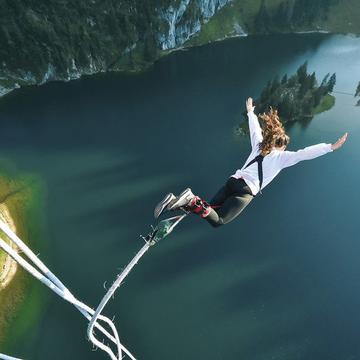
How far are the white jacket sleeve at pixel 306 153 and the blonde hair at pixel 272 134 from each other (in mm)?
340

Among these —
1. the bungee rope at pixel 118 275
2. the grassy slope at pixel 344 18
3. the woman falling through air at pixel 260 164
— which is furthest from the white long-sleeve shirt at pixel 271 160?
the grassy slope at pixel 344 18

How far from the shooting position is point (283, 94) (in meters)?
77.8

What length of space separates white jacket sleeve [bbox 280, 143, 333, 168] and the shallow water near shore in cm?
3228

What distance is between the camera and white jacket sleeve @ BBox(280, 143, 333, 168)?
9297 millimetres

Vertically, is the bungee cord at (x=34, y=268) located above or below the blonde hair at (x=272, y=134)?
below

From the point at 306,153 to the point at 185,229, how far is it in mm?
40521

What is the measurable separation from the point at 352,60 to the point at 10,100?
90111mm

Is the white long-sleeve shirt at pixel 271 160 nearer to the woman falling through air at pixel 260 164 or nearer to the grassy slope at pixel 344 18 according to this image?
the woman falling through air at pixel 260 164

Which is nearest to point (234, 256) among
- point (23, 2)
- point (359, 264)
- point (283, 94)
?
point (359, 264)

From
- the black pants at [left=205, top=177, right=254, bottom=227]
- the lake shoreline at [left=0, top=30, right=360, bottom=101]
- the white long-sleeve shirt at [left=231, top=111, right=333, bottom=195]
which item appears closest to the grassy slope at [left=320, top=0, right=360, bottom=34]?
the lake shoreline at [left=0, top=30, right=360, bottom=101]

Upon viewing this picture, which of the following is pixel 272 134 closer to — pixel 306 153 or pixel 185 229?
pixel 306 153

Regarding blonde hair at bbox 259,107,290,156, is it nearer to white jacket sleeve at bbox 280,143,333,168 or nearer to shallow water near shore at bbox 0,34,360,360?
white jacket sleeve at bbox 280,143,333,168

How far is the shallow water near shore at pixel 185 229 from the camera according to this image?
1538 inches

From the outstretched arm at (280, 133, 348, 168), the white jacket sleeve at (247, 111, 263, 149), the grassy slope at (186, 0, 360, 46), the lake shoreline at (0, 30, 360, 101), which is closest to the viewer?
the outstretched arm at (280, 133, 348, 168)
